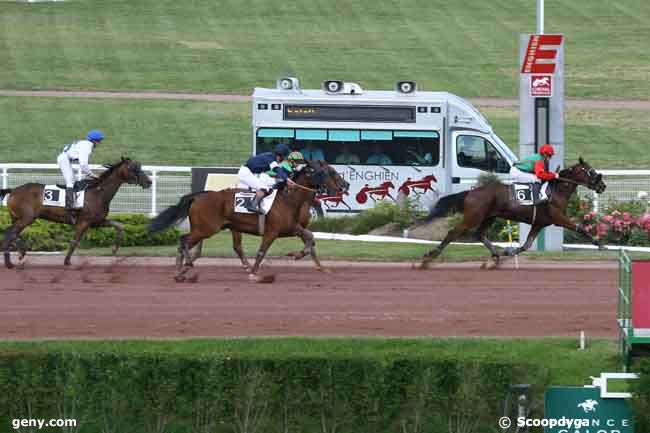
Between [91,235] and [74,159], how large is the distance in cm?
219

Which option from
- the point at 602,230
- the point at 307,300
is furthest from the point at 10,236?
the point at 602,230

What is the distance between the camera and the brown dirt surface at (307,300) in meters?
15.1

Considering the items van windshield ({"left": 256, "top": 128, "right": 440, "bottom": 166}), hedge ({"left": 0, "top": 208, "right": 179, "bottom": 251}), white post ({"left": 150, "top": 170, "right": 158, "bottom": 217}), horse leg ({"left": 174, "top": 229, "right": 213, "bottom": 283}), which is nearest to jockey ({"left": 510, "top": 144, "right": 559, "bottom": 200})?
horse leg ({"left": 174, "top": 229, "right": 213, "bottom": 283})

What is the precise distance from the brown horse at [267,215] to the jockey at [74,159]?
1735 mm

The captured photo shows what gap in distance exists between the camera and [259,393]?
11469mm

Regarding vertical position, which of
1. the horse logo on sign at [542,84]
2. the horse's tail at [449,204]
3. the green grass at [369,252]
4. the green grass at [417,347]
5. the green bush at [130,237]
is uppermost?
the horse logo on sign at [542,84]

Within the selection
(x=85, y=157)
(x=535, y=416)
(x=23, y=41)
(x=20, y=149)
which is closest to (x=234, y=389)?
(x=535, y=416)

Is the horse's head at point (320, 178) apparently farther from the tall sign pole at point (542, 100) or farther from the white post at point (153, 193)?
the white post at point (153, 193)

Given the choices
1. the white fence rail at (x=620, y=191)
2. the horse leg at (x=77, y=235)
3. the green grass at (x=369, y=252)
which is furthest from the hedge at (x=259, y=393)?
the white fence rail at (x=620, y=191)

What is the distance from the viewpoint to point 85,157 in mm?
19703

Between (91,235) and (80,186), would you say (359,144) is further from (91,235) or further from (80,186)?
(80,186)

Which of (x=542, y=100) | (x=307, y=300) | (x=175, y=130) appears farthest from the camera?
(x=175, y=130)

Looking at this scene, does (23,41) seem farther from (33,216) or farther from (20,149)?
(33,216)

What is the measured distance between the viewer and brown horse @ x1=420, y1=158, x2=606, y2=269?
19766 millimetres
